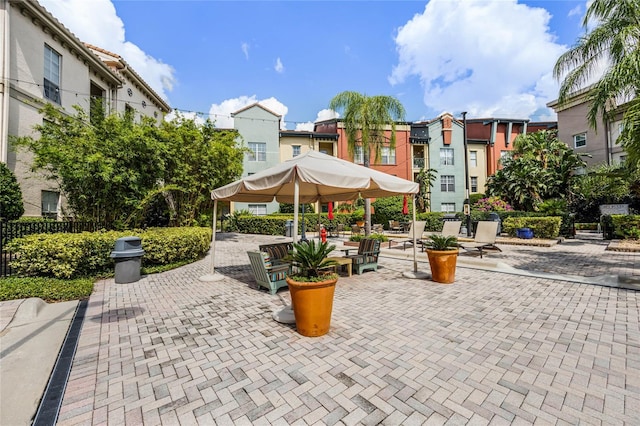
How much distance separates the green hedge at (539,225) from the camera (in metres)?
13.4

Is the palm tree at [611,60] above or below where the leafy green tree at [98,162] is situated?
above

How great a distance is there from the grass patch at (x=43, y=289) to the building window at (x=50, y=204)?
660cm

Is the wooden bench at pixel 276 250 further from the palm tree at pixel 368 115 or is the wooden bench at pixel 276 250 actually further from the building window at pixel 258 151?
the building window at pixel 258 151

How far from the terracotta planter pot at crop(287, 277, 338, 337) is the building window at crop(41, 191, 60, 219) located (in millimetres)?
12476

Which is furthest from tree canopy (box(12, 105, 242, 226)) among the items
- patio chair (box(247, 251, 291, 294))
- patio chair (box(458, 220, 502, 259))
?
patio chair (box(458, 220, 502, 259))

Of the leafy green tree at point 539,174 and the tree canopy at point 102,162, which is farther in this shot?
the leafy green tree at point 539,174

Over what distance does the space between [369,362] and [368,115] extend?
13.5 m

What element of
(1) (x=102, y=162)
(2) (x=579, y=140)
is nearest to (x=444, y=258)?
(1) (x=102, y=162)

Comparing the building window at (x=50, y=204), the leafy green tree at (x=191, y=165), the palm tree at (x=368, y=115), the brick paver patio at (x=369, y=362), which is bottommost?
the brick paver patio at (x=369, y=362)

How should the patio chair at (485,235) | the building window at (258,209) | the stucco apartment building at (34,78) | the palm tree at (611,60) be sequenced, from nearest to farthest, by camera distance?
the palm tree at (611,60) < the stucco apartment building at (34,78) < the patio chair at (485,235) < the building window at (258,209)

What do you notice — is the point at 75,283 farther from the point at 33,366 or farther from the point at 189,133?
the point at 189,133

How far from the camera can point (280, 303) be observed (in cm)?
518

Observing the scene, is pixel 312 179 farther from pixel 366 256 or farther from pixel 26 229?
pixel 26 229

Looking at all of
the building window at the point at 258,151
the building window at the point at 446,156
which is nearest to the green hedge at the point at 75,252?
the building window at the point at 258,151
